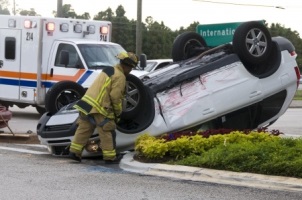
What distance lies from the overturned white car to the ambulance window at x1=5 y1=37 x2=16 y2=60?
27.0ft

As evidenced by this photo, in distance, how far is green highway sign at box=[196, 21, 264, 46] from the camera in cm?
1398

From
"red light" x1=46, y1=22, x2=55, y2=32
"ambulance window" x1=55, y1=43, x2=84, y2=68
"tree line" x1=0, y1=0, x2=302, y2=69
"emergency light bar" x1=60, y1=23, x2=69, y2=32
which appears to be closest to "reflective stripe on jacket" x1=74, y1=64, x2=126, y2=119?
"ambulance window" x1=55, y1=43, x2=84, y2=68

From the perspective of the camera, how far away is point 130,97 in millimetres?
10648

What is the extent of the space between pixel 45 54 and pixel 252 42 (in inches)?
336

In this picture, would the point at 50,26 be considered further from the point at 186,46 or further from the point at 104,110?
the point at 104,110

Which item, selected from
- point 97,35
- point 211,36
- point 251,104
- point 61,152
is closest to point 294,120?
point 97,35

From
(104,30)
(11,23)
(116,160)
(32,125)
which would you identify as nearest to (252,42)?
(116,160)

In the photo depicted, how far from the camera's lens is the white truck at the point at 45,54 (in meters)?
17.9

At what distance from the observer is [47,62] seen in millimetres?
18562

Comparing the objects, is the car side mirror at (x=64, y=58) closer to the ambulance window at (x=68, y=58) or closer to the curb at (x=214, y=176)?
the ambulance window at (x=68, y=58)

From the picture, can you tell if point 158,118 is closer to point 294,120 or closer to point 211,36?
point 211,36

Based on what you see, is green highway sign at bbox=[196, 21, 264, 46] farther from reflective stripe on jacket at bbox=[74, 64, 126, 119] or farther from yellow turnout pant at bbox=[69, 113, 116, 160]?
yellow turnout pant at bbox=[69, 113, 116, 160]

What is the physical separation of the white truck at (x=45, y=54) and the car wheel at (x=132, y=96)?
22.2 ft

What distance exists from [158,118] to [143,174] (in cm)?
151
